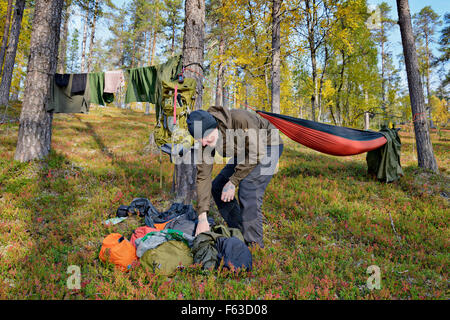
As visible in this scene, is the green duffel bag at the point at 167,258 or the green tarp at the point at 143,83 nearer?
the green duffel bag at the point at 167,258

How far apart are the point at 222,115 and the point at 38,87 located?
601 cm

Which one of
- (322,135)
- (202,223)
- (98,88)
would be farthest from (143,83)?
(202,223)

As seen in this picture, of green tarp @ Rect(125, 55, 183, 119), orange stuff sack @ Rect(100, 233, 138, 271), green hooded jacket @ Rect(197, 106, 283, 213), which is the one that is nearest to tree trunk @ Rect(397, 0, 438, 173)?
green hooded jacket @ Rect(197, 106, 283, 213)

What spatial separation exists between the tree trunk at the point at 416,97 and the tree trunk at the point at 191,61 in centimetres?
592

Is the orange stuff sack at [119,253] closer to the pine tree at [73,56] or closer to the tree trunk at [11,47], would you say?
the tree trunk at [11,47]

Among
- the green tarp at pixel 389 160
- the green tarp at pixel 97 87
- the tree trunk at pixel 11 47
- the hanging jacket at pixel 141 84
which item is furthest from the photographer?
the tree trunk at pixel 11 47

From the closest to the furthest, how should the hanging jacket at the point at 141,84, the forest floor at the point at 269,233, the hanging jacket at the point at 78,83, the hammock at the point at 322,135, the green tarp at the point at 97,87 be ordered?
1. the forest floor at the point at 269,233
2. the hammock at the point at 322,135
3. the hanging jacket at the point at 141,84
4. the hanging jacket at the point at 78,83
5. the green tarp at the point at 97,87

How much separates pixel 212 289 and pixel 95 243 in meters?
2.20

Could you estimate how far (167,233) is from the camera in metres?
3.54

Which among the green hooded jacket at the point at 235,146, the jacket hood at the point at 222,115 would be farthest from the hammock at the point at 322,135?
the jacket hood at the point at 222,115

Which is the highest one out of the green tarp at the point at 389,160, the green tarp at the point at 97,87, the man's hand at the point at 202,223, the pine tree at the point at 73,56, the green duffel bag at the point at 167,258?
the pine tree at the point at 73,56

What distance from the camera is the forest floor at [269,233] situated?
291 cm

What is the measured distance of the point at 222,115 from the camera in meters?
3.26

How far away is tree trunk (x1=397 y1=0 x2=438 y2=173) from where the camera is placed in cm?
681
